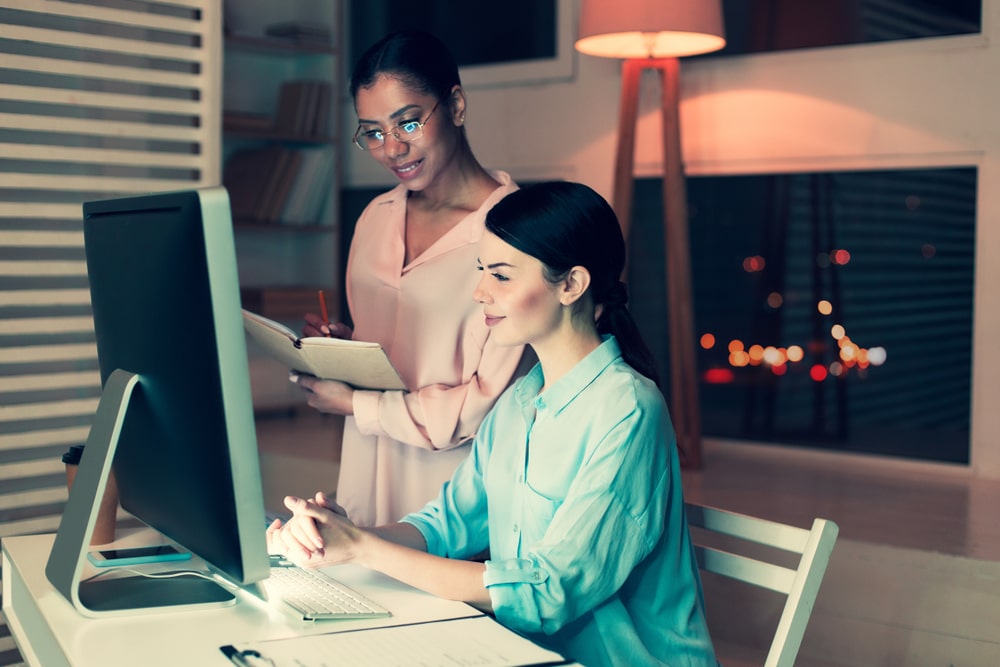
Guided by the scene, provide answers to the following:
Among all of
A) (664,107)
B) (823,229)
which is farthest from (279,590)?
(823,229)

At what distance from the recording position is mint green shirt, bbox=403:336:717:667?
1405 millimetres

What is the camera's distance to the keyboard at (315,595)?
1350mm

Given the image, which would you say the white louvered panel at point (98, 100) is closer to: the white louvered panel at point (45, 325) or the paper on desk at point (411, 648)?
the white louvered panel at point (45, 325)

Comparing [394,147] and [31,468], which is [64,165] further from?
[394,147]

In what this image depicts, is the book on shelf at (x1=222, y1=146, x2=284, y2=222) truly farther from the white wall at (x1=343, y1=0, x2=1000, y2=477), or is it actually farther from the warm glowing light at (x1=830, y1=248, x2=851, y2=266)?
the warm glowing light at (x1=830, y1=248, x2=851, y2=266)

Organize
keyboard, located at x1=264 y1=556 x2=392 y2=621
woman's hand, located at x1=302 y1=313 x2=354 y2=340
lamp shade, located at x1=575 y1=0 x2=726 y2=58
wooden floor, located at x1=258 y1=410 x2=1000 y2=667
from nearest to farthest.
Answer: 1. keyboard, located at x1=264 y1=556 x2=392 y2=621
2. woman's hand, located at x1=302 y1=313 x2=354 y2=340
3. wooden floor, located at x1=258 y1=410 x2=1000 y2=667
4. lamp shade, located at x1=575 y1=0 x2=726 y2=58

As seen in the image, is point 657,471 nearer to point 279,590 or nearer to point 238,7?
point 279,590

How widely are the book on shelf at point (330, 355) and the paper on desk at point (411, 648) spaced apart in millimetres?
549

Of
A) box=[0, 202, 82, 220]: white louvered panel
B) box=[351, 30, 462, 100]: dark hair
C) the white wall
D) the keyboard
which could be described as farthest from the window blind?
the white wall

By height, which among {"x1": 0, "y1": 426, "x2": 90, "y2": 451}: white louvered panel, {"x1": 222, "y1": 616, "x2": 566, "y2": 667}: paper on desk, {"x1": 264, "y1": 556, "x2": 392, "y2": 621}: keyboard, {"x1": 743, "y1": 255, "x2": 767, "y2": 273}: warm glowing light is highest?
{"x1": 743, "y1": 255, "x2": 767, "y2": 273}: warm glowing light

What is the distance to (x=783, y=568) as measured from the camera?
151 centimetres

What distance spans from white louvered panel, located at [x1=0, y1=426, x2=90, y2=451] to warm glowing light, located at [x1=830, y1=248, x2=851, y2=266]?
7.63 ft

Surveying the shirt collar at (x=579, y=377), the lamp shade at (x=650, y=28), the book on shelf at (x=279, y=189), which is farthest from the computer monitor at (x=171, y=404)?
the book on shelf at (x=279, y=189)

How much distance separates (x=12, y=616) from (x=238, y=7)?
3.65 meters
